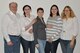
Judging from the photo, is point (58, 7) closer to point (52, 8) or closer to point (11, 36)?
point (52, 8)

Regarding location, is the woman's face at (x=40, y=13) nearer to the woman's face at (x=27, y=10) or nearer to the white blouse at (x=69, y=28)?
the woman's face at (x=27, y=10)

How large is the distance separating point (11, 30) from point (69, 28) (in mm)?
1061

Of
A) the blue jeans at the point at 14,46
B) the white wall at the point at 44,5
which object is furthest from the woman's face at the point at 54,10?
the blue jeans at the point at 14,46

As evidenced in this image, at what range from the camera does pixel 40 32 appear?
396 centimetres

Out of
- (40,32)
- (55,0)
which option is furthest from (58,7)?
(40,32)

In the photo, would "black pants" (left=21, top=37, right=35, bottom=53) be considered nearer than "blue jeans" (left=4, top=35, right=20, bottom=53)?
No

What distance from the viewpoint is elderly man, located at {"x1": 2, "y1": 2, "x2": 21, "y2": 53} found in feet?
12.5

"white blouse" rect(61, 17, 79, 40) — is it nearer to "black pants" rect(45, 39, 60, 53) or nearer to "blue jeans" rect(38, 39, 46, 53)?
"black pants" rect(45, 39, 60, 53)

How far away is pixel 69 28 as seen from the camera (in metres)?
3.95

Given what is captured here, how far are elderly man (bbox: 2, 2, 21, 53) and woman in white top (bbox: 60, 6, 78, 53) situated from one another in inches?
33.1

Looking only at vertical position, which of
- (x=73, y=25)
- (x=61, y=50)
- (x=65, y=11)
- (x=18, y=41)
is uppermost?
(x=65, y=11)

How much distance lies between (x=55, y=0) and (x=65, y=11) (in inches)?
19.8

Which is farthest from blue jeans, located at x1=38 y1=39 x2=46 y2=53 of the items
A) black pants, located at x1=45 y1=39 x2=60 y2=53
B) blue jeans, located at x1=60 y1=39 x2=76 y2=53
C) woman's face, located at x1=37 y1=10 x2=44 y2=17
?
woman's face, located at x1=37 y1=10 x2=44 y2=17

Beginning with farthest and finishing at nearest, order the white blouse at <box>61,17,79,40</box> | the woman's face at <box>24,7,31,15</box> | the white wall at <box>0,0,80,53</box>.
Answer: the white wall at <box>0,0,80,53</box> → the woman's face at <box>24,7,31,15</box> → the white blouse at <box>61,17,79,40</box>
